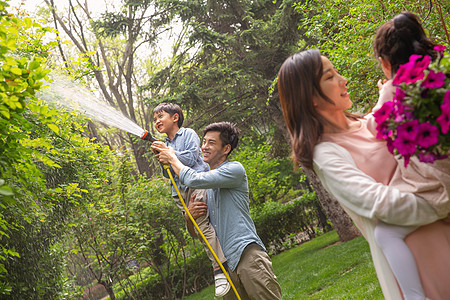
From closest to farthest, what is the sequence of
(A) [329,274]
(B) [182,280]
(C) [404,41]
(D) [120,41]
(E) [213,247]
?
(C) [404,41] → (E) [213,247] → (A) [329,274] → (B) [182,280] → (D) [120,41]

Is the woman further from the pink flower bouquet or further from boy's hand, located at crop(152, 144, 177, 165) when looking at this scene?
boy's hand, located at crop(152, 144, 177, 165)

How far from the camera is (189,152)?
13.2 ft

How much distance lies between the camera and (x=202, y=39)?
41.4ft

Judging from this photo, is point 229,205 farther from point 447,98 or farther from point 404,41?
point 447,98

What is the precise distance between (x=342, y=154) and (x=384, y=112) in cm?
31

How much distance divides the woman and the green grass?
16.6ft

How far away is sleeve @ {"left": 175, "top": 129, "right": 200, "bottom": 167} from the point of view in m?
3.98

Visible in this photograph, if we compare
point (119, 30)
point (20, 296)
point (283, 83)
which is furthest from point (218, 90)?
point (283, 83)

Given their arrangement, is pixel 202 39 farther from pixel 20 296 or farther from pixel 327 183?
pixel 327 183

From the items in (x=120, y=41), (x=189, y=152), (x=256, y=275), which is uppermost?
(x=120, y=41)

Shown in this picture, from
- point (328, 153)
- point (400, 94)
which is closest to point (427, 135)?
point (400, 94)

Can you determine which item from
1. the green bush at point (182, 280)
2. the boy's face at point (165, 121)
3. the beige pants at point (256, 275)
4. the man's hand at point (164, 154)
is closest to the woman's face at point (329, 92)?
the beige pants at point (256, 275)

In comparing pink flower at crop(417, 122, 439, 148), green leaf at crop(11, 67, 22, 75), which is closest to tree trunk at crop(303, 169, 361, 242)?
green leaf at crop(11, 67, 22, 75)

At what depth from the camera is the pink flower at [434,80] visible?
5.09 ft
